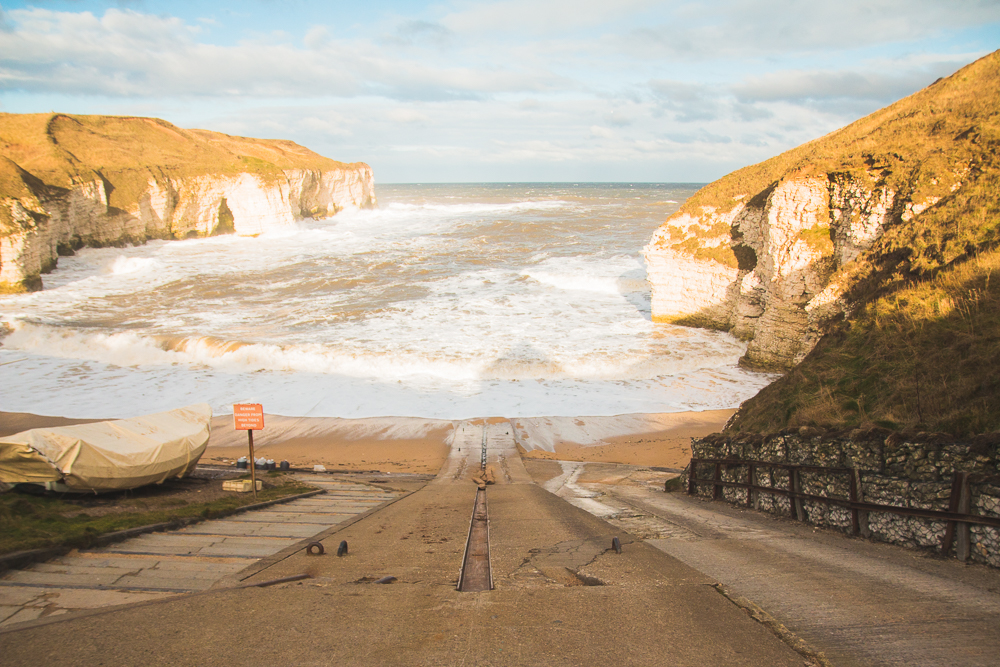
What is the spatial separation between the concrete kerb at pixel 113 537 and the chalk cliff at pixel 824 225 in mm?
12594

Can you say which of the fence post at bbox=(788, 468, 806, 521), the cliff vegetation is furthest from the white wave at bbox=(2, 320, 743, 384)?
the fence post at bbox=(788, 468, 806, 521)

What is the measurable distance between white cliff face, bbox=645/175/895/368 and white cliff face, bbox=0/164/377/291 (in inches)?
1606

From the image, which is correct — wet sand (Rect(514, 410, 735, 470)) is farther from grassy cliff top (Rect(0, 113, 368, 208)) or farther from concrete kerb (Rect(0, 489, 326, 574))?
grassy cliff top (Rect(0, 113, 368, 208))

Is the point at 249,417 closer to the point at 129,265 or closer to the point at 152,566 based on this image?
the point at 152,566

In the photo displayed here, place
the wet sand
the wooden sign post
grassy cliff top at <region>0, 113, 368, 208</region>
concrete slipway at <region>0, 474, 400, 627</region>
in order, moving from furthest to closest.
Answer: grassy cliff top at <region>0, 113, 368, 208</region> < the wet sand < the wooden sign post < concrete slipway at <region>0, 474, 400, 627</region>

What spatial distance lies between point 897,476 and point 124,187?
209 feet

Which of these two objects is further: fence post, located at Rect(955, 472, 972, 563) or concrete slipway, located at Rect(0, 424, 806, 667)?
fence post, located at Rect(955, 472, 972, 563)

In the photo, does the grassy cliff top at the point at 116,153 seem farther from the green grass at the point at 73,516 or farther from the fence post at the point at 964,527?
the fence post at the point at 964,527

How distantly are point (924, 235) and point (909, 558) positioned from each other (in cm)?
827

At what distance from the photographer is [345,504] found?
9.75 metres

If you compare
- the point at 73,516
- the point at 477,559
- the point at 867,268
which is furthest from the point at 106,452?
the point at 867,268

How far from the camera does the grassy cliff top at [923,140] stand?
16141 mm

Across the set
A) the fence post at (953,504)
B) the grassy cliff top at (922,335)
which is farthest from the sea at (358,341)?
the fence post at (953,504)

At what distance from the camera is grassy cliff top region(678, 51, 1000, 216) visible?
1614 centimetres
